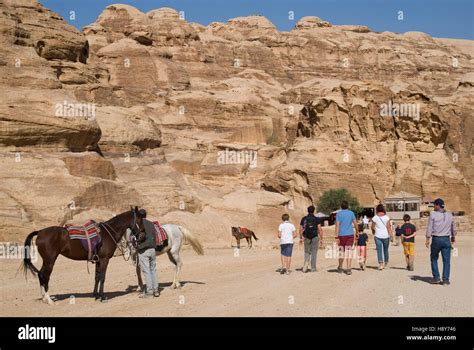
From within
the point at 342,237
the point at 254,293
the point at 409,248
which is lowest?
the point at 254,293

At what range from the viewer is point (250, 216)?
31406mm

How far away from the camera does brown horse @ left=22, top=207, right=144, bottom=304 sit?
11.4 m

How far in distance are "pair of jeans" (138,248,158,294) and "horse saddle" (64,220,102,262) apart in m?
0.79

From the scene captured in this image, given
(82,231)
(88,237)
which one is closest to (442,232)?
(88,237)

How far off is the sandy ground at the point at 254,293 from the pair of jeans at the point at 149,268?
268 mm

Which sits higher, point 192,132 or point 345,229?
point 192,132

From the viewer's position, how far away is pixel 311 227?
14.9 metres

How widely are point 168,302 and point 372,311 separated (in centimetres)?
333

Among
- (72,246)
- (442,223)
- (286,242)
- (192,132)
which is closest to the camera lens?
(72,246)

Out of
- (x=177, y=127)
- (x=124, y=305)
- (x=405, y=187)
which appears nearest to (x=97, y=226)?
(x=124, y=305)

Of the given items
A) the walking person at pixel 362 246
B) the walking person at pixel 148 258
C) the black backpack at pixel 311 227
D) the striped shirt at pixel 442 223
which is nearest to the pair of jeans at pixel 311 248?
the black backpack at pixel 311 227

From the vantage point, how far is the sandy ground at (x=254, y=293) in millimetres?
9859

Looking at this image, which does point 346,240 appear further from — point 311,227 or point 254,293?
point 254,293

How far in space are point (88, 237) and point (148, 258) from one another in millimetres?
1106
